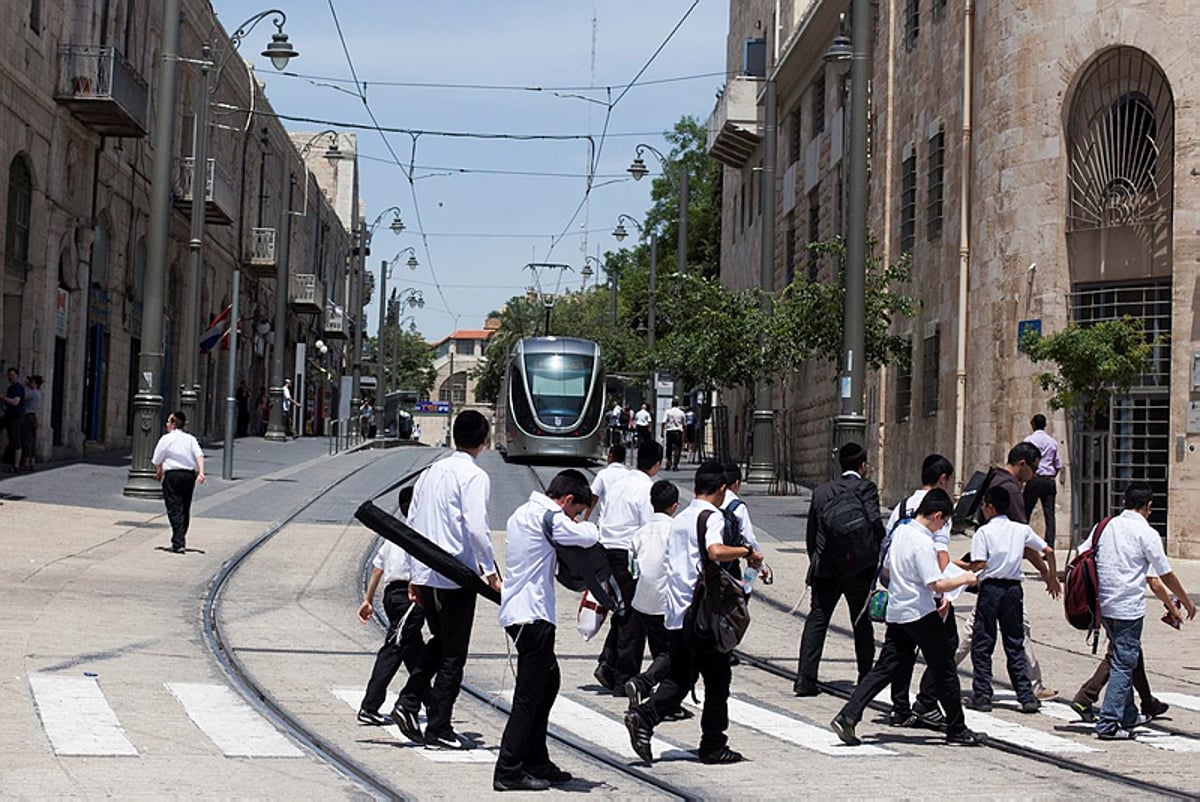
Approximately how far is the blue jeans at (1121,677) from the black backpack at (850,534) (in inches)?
68.2

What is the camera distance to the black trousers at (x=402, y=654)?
971cm

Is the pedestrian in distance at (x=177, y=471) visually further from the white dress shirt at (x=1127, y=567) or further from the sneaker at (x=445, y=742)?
the white dress shirt at (x=1127, y=567)

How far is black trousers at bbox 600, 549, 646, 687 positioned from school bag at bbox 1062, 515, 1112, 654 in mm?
2812

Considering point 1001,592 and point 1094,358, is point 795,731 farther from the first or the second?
point 1094,358

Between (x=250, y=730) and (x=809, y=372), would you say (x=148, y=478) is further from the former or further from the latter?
(x=809, y=372)

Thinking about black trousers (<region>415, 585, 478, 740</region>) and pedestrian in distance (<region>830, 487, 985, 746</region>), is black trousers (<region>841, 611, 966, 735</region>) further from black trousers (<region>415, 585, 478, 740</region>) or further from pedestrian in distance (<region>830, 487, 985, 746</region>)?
black trousers (<region>415, 585, 478, 740</region>)

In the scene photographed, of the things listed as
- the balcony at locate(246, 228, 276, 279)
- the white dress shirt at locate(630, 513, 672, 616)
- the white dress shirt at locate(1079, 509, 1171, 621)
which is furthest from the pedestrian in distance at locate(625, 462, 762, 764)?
the balcony at locate(246, 228, 276, 279)

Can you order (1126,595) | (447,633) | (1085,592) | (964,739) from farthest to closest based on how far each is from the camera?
(1085,592) < (1126,595) < (964,739) < (447,633)

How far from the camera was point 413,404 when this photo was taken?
115000mm

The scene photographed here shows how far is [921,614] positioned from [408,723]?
3.16 meters

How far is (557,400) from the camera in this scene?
41.6 meters

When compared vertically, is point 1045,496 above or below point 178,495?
above

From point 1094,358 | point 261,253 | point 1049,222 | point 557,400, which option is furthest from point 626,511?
point 261,253

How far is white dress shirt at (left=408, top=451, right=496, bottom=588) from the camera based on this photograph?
926 centimetres
